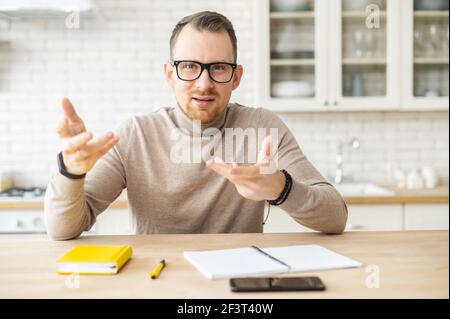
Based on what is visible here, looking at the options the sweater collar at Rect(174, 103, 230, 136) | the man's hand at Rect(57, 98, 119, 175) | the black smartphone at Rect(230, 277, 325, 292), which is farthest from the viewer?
the sweater collar at Rect(174, 103, 230, 136)

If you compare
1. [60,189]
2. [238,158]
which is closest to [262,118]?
[238,158]

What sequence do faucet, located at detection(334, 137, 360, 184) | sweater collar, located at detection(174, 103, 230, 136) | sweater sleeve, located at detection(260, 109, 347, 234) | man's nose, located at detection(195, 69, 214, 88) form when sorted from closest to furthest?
sweater sleeve, located at detection(260, 109, 347, 234) → man's nose, located at detection(195, 69, 214, 88) → sweater collar, located at detection(174, 103, 230, 136) → faucet, located at detection(334, 137, 360, 184)

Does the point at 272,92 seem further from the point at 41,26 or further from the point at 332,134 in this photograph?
the point at 41,26

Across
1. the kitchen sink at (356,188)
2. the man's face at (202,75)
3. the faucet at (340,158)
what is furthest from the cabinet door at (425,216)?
the man's face at (202,75)

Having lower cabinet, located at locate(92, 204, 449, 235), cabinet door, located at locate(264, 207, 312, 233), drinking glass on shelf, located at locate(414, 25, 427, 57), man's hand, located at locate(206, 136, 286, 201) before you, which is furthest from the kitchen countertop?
man's hand, located at locate(206, 136, 286, 201)

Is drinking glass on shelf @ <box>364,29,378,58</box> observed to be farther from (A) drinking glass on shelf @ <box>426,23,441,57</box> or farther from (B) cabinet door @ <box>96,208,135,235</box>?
(B) cabinet door @ <box>96,208,135,235</box>

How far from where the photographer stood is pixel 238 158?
1.92m

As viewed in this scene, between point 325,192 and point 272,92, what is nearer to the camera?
point 325,192

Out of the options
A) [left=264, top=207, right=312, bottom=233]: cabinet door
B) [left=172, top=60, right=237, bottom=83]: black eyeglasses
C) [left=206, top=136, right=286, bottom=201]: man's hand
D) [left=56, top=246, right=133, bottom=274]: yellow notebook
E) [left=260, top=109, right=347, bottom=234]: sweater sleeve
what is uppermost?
[left=172, top=60, right=237, bottom=83]: black eyeglasses

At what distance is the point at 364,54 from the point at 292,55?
45 cm

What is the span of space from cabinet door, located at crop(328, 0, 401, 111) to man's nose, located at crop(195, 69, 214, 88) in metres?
1.77

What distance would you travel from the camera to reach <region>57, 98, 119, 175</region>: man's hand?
1260 millimetres

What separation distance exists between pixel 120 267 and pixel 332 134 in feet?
8.75

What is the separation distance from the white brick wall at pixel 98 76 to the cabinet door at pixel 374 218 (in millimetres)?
777
